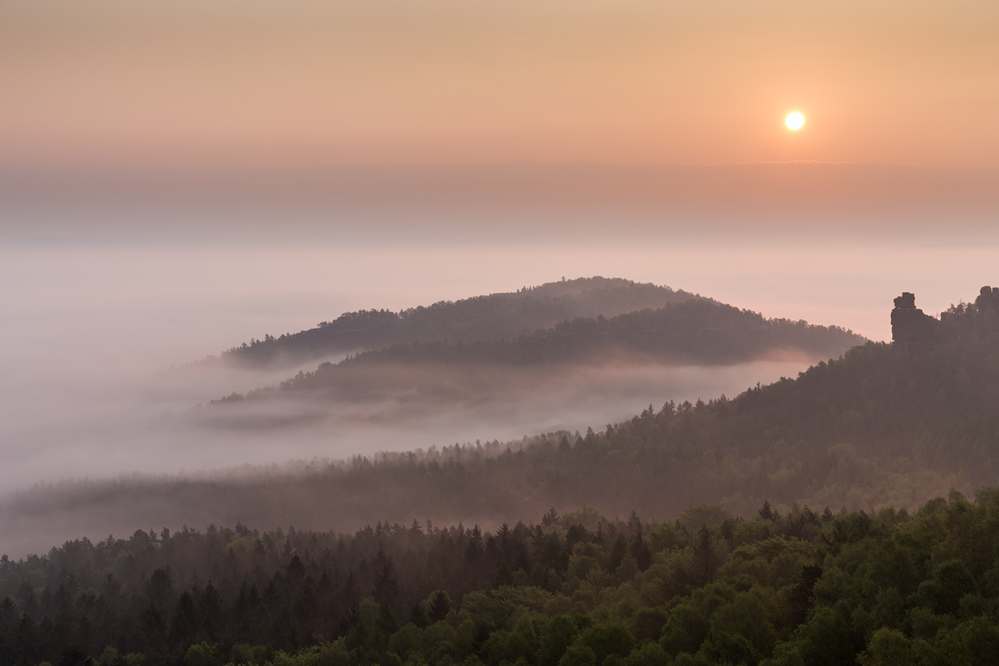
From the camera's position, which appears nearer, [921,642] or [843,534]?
[921,642]

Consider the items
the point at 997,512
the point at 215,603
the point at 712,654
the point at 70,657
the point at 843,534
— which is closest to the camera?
the point at 712,654

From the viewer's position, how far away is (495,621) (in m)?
124

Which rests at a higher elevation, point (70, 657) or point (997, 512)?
point (997, 512)

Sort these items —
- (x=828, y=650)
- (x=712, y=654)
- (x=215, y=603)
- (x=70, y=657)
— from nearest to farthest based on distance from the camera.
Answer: (x=828, y=650) → (x=712, y=654) → (x=70, y=657) → (x=215, y=603)

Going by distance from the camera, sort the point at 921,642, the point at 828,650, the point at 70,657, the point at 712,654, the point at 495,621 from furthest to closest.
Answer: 1. the point at 70,657
2. the point at 495,621
3. the point at 712,654
4. the point at 828,650
5. the point at 921,642

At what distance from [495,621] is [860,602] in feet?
170

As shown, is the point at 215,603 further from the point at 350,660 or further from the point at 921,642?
the point at 921,642

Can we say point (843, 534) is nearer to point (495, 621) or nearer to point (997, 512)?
point (997, 512)

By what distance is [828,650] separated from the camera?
255 feet

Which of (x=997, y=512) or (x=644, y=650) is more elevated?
(x=997, y=512)

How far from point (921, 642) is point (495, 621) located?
212 ft

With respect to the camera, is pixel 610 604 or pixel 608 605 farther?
pixel 610 604

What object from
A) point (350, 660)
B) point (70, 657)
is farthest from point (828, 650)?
Result: point (70, 657)

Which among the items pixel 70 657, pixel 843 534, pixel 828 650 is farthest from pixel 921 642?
pixel 70 657
